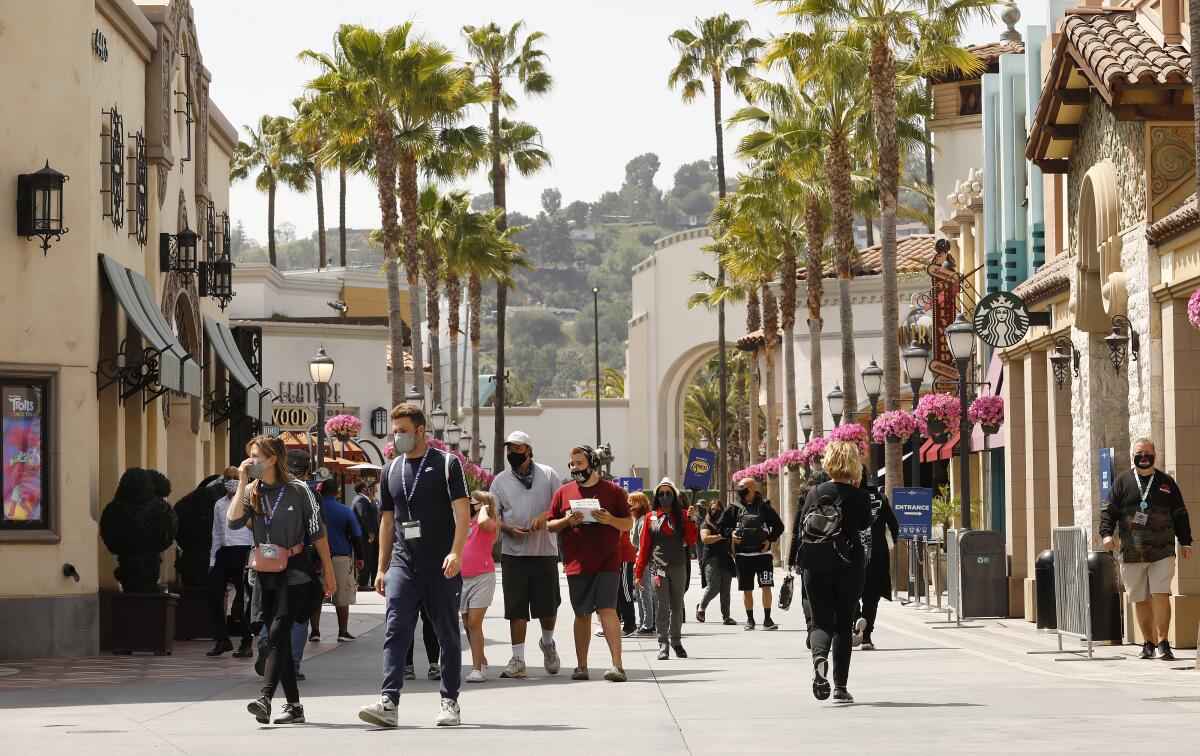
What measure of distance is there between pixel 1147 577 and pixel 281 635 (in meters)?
8.53

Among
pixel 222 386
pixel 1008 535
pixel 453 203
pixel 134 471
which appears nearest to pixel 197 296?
pixel 222 386

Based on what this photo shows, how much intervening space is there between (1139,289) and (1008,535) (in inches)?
304

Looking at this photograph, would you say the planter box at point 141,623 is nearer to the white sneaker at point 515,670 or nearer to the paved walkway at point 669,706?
the paved walkway at point 669,706

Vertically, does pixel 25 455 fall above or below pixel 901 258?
below

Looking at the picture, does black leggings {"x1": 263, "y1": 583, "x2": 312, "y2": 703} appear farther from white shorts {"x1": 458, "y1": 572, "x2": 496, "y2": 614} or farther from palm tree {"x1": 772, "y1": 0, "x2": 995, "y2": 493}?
palm tree {"x1": 772, "y1": 0, "x2": 995, "y2": 493}

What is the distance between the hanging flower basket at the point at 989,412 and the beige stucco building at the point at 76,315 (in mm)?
12451

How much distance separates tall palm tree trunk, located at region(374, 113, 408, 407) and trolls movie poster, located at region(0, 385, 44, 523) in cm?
2229

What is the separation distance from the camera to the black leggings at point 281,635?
39.8 feet

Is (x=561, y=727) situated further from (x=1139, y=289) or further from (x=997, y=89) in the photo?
(x=997, y=89)

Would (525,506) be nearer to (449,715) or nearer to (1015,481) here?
(449,715)

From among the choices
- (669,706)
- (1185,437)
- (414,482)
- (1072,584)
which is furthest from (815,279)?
(414,482)

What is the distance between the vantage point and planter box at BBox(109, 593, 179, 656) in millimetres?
19266

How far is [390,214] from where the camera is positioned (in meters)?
42.6

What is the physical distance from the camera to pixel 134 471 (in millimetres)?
19719
